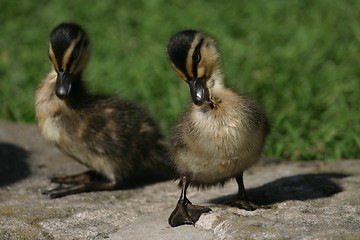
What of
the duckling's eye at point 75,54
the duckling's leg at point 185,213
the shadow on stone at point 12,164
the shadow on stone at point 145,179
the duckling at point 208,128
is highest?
the duckling's eye at point 75,54

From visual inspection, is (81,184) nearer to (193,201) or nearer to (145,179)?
(145,179)

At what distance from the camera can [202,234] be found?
4.36 metres

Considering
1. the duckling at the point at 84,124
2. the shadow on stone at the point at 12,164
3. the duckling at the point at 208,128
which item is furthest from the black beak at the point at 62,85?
the duckling at the point at 208,128

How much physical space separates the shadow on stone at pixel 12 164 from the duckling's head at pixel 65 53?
2.41ft

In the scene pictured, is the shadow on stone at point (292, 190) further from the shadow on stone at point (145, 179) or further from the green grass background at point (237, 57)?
the green grass background at point (237, 57)

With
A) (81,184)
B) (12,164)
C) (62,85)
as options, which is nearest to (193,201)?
(81,184)

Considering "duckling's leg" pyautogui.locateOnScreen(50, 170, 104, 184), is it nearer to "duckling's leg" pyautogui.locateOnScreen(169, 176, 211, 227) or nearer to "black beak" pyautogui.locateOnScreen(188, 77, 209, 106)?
"duckling's leg" pyautogui.locateOnScreen(169, 176, 211, 227)

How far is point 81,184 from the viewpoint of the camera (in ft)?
19.3

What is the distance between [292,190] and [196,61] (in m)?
1.13

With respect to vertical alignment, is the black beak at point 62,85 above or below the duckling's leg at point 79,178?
above

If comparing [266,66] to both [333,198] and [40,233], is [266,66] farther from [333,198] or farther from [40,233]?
[40,233]

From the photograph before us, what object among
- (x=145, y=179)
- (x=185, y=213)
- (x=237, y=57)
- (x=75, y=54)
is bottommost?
(x=145, y=179)

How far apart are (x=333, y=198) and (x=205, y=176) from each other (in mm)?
834

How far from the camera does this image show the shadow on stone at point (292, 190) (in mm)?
4969
